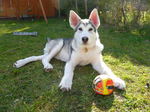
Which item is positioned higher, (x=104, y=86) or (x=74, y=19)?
(x=74, y=19)

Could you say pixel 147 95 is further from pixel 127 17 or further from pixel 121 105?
pixel 127 17

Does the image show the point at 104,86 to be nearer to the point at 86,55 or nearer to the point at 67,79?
the point at 67,79

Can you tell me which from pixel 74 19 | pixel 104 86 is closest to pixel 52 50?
pixel 74 19

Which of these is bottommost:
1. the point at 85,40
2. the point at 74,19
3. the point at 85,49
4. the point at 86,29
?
the point at 85,49

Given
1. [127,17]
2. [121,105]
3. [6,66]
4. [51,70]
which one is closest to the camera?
[121,105]

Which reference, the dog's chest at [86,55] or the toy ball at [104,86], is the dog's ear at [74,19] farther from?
the toy ball at [104,86]

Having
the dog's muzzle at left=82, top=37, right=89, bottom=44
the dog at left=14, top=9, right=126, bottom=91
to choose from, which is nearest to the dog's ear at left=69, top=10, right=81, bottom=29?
the dog at left=14, top=9, right=126, bottom=91

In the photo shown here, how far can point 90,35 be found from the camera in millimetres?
3637

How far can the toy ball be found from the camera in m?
3.08

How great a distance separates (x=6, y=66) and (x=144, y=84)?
3175mm

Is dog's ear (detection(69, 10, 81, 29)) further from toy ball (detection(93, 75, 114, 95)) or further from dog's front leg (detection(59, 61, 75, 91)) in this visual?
toy ball (detection(93, 75, 114, 95))

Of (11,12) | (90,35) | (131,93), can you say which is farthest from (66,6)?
(131,93)

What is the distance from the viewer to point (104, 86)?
3086 mm

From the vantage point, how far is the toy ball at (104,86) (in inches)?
121
